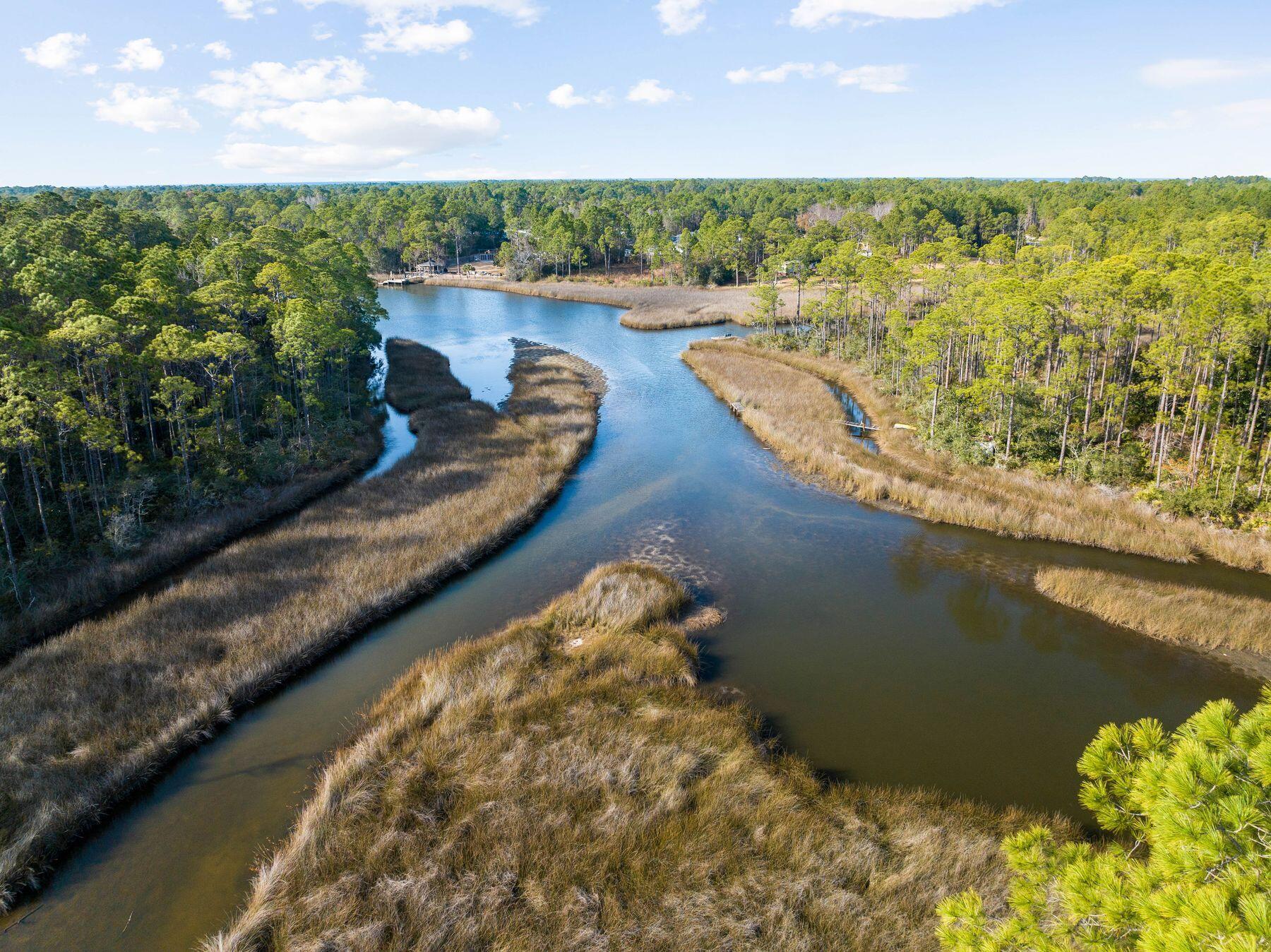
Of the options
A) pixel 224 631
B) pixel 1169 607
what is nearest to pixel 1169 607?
pixel 1169 607

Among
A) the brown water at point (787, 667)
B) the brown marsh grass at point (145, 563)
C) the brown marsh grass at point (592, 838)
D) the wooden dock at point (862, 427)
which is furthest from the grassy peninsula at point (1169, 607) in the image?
the brown marsh grass at point (145, 563)

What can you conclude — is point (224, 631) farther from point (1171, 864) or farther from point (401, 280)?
point (401, 280)

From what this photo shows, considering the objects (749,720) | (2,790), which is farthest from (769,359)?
(2,790)

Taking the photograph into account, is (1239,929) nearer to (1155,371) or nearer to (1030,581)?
(1030,581)

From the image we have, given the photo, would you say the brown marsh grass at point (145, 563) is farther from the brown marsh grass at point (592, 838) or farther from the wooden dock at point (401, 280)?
the wooden dock at point (401, 280)

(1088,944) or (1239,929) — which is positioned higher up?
(1239,929)

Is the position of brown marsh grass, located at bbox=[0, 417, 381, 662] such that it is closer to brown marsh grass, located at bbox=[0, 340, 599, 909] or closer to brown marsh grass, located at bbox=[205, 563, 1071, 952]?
brown marsh grass, located at bbox=[0, 340, 599, 909]
